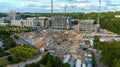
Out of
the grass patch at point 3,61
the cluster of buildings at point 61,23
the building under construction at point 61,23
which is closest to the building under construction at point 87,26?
the cluster of buildings at point 61,23

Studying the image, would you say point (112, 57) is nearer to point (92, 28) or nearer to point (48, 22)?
point (92, 28)

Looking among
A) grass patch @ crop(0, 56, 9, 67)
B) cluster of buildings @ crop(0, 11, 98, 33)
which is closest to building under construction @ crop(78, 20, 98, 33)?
cluster of buildings @ crop(0, 11, 98, 33)

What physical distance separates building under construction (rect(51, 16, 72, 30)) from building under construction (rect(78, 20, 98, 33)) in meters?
2.51

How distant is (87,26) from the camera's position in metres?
35.3

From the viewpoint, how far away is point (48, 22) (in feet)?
138

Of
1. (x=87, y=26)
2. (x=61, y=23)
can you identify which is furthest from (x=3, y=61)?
(x=61, y=23)

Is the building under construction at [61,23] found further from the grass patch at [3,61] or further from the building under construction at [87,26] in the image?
the grass patch at [3,61]

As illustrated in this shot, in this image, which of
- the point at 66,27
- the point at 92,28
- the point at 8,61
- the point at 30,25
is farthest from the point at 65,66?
the point at 30,25

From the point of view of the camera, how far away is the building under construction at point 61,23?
37.0 metres

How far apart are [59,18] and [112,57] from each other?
2413cm

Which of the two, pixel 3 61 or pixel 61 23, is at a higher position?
pixel 61 23

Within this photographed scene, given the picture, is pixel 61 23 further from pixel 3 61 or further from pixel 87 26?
pixel 3 61

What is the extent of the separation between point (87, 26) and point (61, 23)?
3.90 m

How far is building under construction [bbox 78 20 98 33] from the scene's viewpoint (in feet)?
113
